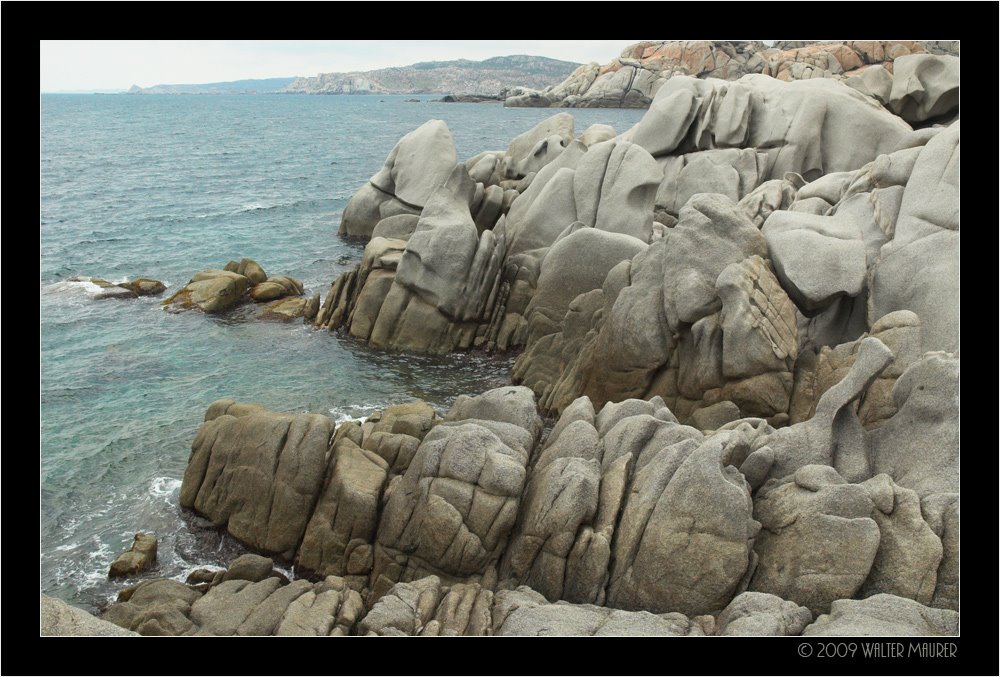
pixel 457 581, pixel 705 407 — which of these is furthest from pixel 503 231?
pixel 457 581

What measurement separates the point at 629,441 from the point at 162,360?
60.4 ft

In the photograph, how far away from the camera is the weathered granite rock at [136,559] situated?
1549cm

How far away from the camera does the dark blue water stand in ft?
56.7

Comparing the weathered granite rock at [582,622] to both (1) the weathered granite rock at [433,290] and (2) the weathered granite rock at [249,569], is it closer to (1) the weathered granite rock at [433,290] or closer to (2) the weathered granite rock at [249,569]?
(2) the weathered granite rock at [249,569]

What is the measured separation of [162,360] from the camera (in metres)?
26.5

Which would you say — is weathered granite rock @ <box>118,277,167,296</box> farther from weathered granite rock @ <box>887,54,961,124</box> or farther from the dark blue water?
weathered granite rock @ <box>887,54,961,124</box>

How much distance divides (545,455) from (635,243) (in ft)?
36.8

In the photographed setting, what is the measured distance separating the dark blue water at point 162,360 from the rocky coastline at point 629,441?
1543 millimetres

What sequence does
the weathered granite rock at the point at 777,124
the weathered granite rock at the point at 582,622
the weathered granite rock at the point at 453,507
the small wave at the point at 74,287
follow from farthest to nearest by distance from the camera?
the small wave at the point at 74,287 → the weathered granite rock at the point at 777,124 → the weathered granite rock at the point at 453,507 → the weathered granite rock at the point at 582,622

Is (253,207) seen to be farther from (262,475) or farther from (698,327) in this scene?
(698,327)

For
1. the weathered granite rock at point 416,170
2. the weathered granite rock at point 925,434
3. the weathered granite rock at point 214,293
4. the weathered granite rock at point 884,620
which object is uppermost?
the weathered granite rock at point 416,170

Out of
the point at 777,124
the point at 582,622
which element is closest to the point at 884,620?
the point at 582,622

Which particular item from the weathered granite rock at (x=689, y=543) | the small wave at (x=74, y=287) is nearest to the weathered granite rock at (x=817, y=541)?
the weathered granite rock at (x=689, y=543)

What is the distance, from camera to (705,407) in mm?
18172
